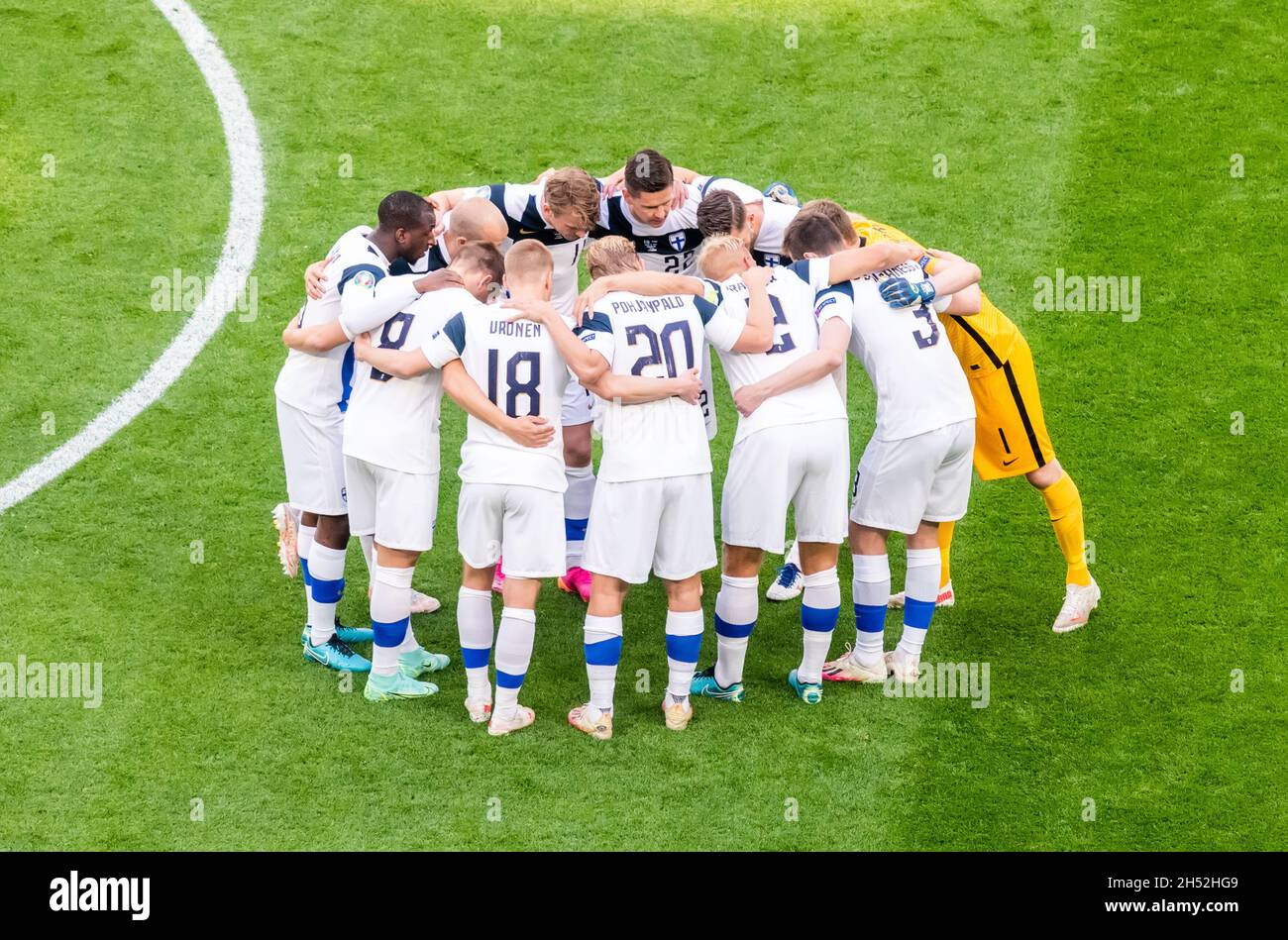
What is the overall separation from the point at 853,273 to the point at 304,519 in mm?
2756

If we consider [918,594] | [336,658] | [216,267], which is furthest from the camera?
[216,267]

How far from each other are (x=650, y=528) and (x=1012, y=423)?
6.49ft

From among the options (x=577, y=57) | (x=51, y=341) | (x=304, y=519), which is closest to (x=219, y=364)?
(x=51, y=341)

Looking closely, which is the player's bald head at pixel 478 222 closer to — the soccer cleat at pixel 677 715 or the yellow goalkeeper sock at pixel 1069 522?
the soccer cleat at pixel 677 715

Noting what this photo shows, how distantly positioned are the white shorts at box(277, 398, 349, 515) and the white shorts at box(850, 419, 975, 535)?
2.32 metres

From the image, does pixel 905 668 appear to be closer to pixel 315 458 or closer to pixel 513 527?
pixel 513 527

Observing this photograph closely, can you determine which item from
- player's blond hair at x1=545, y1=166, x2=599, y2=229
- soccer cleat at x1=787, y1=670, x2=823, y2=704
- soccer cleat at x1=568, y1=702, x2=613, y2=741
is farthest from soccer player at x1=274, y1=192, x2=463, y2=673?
soccer cleat at x1=787, y1=670, x2=823, y2=704

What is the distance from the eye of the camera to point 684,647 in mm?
7207

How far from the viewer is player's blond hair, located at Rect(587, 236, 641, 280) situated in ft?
23.1

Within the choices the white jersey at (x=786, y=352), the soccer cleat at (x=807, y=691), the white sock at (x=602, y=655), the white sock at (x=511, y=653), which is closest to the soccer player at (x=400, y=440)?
the white sock at (x=511, y=653)

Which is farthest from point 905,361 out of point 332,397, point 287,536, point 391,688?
point 287,536

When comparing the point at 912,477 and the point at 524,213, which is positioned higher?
the point at 524,213

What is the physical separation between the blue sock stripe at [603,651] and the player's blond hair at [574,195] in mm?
1909

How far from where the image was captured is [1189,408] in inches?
379
